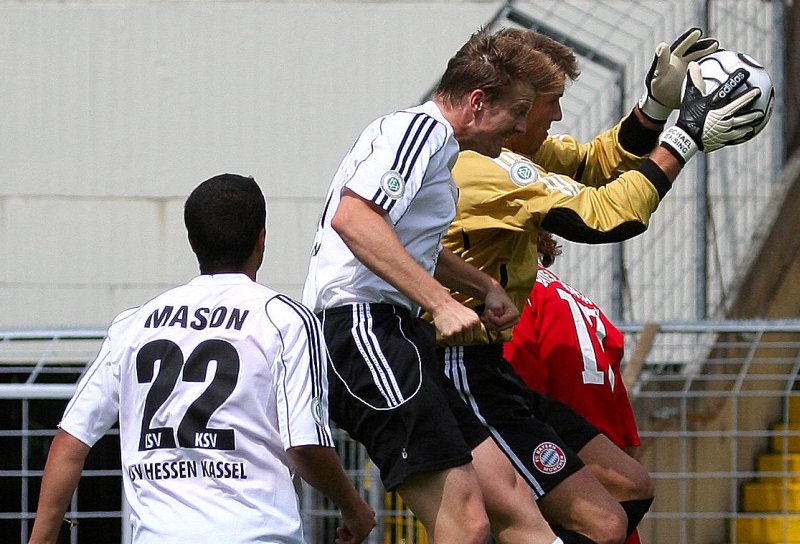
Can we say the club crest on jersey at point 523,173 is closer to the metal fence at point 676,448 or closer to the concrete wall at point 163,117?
the metal fence at point 676,448

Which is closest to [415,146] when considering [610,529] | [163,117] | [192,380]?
[192,380]

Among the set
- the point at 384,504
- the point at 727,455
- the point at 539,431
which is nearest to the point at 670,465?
the point at 727,455

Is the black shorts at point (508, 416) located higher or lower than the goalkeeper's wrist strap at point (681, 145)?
lower

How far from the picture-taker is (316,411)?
322cm

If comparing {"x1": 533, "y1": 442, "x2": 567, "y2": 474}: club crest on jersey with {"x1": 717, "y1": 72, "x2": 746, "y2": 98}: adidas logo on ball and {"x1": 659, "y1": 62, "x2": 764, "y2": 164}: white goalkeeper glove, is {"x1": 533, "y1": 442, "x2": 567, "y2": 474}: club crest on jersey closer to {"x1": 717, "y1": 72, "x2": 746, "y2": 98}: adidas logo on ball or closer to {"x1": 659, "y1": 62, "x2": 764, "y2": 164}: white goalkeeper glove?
{"x1": 659, "y1": 62, "x2": 764, "y2": 164}: white goalkeeper glove

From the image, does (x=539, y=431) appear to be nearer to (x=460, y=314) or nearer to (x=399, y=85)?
(x=460, y=314)

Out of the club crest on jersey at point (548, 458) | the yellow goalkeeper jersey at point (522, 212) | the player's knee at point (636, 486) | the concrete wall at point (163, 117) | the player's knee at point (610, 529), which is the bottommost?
the player's knee at point (610, 529)

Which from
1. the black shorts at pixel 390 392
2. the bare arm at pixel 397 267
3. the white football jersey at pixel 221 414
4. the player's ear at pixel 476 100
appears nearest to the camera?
the white football jersey at pixel 221 414

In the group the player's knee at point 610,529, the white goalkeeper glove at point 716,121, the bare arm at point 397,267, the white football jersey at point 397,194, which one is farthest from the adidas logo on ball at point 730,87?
the player's knee at point 610,529

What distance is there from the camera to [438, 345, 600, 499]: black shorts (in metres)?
4.29

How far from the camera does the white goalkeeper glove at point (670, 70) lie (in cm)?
458

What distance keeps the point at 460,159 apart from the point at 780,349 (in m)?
3.30

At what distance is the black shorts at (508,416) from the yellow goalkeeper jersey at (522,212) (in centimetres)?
8

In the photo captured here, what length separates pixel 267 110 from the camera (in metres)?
9.43
